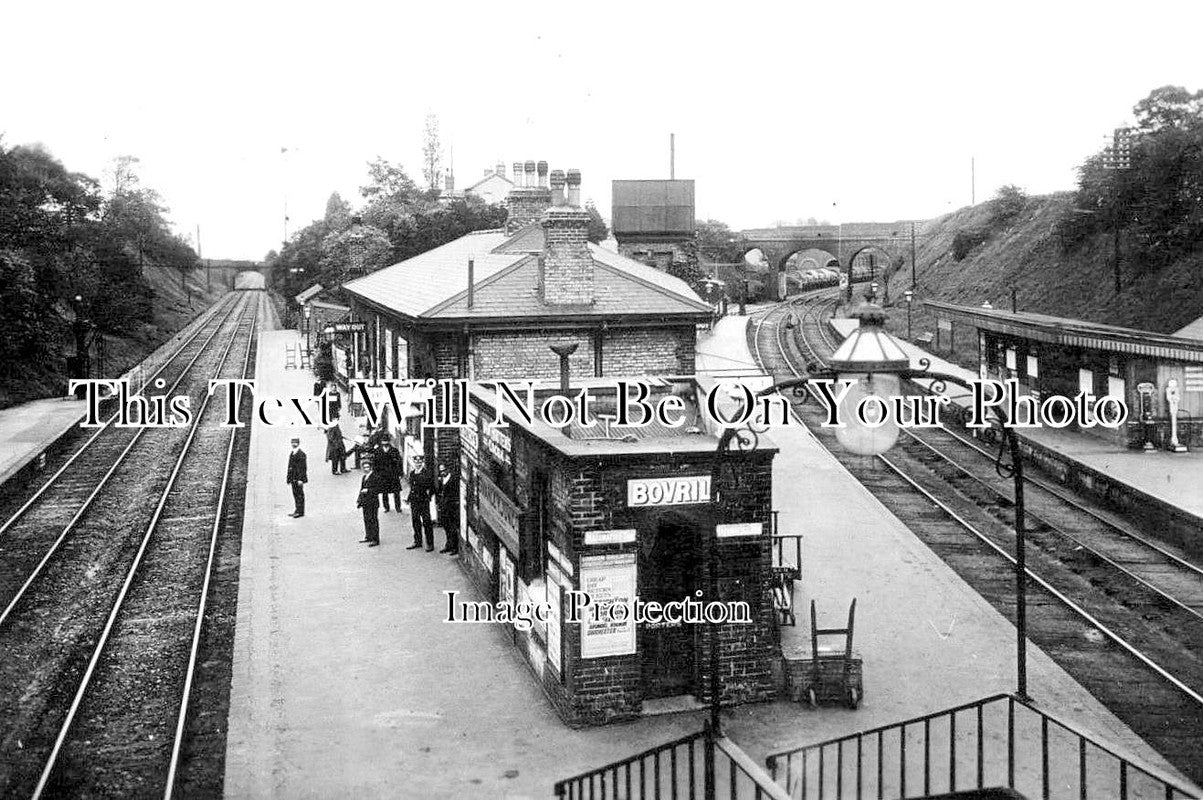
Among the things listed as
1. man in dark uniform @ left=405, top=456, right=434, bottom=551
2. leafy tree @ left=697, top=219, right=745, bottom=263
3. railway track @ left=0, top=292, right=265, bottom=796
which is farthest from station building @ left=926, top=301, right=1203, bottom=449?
leafy tree @ left=697, top=219, right=745, bottom=263

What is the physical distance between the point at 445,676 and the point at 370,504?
6.34 meters

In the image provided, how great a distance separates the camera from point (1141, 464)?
75.9 ft

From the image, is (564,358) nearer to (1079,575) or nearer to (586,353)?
(586,353)

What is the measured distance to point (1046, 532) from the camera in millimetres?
20141

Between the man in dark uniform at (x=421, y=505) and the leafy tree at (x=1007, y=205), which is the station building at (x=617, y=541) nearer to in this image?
the man in dark uniform at (x=421, y=505)

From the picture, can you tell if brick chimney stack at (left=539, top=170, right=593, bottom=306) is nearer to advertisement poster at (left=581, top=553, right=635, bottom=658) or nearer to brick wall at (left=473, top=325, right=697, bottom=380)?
brick wall at (left=473, top=325, right=697, bottom=380)

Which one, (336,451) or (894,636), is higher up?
(336,451)

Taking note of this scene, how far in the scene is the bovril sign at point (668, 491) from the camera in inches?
444

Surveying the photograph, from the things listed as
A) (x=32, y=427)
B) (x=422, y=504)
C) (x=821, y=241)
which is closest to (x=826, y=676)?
(x=422, y=504)

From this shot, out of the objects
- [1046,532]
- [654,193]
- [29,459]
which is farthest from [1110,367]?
[654,193]

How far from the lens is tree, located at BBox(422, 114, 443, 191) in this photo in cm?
9206

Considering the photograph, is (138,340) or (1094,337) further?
(138,340)

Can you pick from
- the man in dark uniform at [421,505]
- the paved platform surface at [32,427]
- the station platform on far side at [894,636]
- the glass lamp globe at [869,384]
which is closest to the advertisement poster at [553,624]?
the station platform on far side at [894,636]

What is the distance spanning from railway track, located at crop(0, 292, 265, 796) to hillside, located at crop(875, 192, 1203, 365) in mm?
27287
